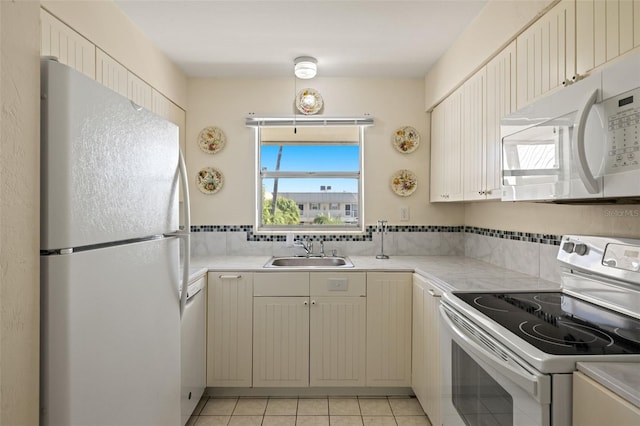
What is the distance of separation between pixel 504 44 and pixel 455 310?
1334 millimetres

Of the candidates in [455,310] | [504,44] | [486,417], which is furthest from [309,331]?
[504,44]

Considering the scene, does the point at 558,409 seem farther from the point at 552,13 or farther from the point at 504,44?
the point at 504,44

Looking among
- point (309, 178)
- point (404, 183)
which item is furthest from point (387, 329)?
point (309, 178)

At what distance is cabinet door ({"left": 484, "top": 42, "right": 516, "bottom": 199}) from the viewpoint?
6.02 feet

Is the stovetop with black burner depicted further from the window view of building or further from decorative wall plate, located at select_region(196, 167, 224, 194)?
decorative wall plate, located at select_region(196, 167, 224, 194)

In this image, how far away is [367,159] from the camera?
314cm

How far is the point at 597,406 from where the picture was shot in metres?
0.86

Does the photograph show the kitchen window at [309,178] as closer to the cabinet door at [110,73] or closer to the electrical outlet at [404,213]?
the electrical outlet at [404,213]

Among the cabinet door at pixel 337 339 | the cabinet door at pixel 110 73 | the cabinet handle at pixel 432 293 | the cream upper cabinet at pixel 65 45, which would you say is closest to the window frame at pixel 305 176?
the cabinet door at pixel 337 339

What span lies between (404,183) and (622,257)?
192 cm

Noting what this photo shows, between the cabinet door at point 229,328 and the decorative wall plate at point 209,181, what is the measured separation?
88 cm

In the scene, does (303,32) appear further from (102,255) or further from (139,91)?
(102,255)

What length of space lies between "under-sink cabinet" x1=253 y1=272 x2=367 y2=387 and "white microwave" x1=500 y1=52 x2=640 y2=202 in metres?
1.40

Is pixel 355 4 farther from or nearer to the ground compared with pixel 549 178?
farther from the ground
